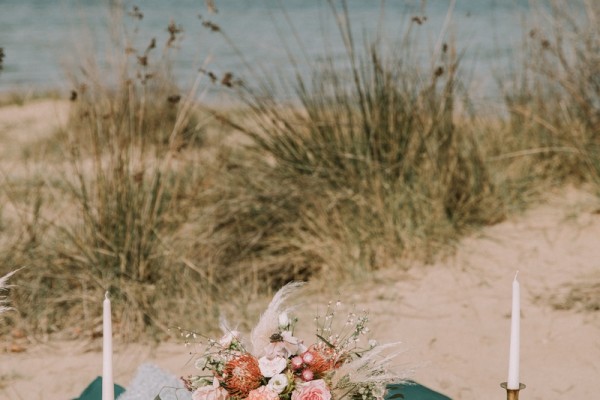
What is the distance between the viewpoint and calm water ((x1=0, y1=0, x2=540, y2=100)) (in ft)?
22.7

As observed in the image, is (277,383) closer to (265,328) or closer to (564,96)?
(265,328)

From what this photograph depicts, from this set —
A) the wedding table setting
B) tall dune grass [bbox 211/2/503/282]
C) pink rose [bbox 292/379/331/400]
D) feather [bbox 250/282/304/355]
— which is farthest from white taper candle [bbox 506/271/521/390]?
tall dune grass [bbox 211/2/503/282]

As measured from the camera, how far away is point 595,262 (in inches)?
161

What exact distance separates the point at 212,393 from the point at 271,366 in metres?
0.16

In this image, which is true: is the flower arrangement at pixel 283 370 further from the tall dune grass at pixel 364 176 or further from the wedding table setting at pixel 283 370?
the tall dune grass at pixel 364 176

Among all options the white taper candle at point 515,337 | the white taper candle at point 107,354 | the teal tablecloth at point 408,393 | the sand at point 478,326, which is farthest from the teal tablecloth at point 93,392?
the white taper candle at point 515,337

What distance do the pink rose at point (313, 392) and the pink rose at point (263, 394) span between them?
4 centimetres

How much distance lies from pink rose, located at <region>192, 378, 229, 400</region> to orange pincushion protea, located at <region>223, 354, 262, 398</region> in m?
0.02

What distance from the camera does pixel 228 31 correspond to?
73.6ft

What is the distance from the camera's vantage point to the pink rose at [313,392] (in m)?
1.83

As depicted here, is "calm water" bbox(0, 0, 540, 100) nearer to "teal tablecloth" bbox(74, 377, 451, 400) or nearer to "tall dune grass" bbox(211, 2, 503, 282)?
"tall dune grass" bbox(211, 2, 503, 282)

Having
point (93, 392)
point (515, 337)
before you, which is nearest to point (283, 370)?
point (515, 337)

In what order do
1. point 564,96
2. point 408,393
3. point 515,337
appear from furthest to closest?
point 564,96 → point 408,393 → point 515,337

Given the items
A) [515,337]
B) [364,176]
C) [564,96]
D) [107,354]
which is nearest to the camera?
[107,354]
